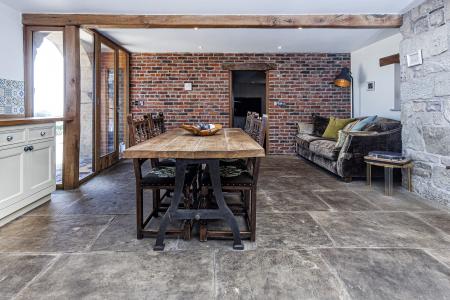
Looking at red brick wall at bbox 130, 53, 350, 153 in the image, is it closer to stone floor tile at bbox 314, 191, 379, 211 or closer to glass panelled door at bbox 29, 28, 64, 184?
glass panelled door at bbox 29, 28, 64, 184

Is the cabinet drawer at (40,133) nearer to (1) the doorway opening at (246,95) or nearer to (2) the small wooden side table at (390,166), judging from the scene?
(2) the small wooden side table at (390,166)

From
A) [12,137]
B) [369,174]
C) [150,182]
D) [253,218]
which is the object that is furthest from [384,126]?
[12,137]

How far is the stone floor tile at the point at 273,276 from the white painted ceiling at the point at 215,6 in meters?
2.71

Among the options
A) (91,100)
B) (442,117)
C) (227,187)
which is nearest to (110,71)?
(91,100)

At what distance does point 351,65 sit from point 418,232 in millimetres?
5165

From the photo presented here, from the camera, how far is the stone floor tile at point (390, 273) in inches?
65.5

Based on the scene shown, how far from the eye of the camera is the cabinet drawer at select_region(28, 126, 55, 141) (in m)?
3.04

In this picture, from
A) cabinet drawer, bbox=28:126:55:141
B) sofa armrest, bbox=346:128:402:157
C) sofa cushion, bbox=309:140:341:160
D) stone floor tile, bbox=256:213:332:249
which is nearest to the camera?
stone floor tile, bbox=256:213:332:249

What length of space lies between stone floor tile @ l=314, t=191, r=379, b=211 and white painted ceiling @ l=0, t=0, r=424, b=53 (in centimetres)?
215

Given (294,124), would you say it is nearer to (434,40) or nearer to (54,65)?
(434,40)

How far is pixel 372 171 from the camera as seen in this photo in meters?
4.43

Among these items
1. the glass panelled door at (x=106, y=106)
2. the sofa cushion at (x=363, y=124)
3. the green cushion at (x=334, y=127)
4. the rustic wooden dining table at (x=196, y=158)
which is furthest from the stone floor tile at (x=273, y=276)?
the green cushion at (x=334, y=127)

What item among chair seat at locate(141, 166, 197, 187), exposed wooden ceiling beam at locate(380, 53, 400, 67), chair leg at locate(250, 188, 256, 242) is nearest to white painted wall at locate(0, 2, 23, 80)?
chair seat at locate(141, 166, 197, 187)

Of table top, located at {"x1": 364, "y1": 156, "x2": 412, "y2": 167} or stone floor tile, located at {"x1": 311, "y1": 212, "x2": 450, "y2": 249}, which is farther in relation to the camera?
table top, located at {"x1": 364, "y1": 156, "x2": 412, "y2": 167}
